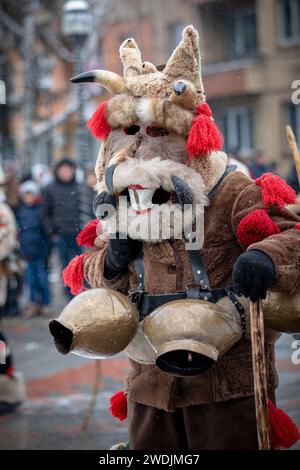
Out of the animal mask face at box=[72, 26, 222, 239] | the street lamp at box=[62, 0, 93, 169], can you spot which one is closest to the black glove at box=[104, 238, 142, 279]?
the animal mask face at box=[72, 26, 222, 239]

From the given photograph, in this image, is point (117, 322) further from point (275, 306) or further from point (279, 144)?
point (279, 144)

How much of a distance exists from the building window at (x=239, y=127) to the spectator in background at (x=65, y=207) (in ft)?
45.8

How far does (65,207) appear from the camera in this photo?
1027 cm

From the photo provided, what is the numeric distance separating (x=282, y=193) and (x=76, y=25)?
323 inches

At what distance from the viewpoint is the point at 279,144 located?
22219 mm

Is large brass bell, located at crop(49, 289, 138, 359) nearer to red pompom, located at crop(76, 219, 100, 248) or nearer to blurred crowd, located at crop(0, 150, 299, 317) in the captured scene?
red pompom, located at crop(76, 219, 100, 248)

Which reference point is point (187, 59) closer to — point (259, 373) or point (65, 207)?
point (259, 373)

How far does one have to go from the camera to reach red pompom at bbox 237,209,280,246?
310 cm

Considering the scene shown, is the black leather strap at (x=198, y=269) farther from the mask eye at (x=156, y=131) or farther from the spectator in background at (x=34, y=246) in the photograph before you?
the spectator in background at (x=34, y=246)

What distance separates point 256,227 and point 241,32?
22.1 meters

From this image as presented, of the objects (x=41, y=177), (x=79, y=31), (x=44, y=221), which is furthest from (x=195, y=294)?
(x=41, y=177)

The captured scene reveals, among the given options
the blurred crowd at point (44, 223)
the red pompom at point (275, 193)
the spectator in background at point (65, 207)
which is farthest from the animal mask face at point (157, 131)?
the spectator in background at point (65, 207)

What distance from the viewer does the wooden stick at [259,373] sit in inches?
116
